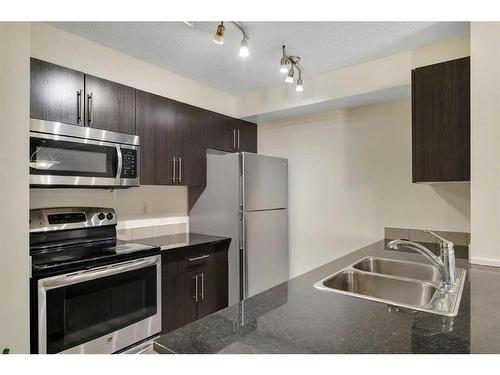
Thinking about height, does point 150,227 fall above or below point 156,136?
below

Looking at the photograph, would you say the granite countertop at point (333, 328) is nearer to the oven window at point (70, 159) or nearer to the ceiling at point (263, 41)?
the oven window at point (70, 159)

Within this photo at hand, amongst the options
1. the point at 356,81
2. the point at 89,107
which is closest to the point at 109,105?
the point at 89,107

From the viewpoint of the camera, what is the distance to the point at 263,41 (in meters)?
2.07

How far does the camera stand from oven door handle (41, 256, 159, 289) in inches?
63.2

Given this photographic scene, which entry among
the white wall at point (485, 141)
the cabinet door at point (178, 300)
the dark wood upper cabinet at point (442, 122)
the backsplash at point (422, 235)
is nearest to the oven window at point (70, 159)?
the cabinet door at point (178, 300)

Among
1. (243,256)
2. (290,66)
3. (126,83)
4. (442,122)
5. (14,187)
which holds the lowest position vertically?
(243,256)

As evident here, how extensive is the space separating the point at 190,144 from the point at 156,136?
35 cm

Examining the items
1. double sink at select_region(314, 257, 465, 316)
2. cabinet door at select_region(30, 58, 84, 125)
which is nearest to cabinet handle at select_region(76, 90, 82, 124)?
cabinet door at select_region(30, 58, 84, 125)

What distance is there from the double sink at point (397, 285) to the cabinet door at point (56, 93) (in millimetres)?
1801

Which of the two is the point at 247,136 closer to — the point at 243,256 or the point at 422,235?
the point at 243,256

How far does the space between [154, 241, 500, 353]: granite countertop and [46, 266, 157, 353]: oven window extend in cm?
112

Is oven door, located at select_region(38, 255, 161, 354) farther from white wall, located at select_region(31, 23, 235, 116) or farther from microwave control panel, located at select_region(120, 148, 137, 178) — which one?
white wall, located at select_region(31, 23, 235, 116)
